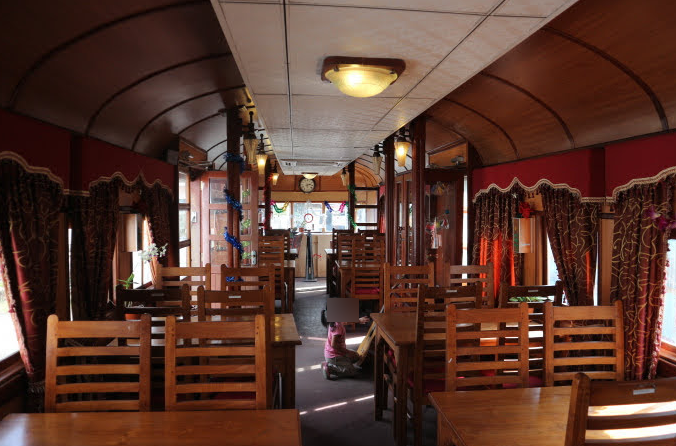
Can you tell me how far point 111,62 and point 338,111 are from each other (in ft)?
5.74

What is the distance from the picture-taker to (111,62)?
2.78 meters

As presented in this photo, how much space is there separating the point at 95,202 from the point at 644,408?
3506 millimetres

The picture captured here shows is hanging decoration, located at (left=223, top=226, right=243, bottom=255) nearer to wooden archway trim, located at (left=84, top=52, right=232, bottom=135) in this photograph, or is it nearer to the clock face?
wooden archway trim, located at (left=84, top=52, right=232, bottom=135)

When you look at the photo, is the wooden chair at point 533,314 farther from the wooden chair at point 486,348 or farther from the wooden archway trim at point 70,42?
the wooden archway trim at point 70,42

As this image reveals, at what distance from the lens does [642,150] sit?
9.59 feet

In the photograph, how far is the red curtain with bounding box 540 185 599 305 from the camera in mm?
3510

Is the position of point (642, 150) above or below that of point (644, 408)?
above

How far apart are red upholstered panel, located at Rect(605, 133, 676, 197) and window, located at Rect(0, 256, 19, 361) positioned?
399cm

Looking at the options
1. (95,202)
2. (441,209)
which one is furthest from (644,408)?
(441,209)

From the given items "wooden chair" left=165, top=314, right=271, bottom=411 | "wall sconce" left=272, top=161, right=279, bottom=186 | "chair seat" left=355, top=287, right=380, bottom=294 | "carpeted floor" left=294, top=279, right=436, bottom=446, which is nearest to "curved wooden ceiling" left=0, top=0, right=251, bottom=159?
"wooden chair" left=165, top=314, right=271, bottom=411

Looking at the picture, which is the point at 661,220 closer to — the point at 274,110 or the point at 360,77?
the point at 360,77

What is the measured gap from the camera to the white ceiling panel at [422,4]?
174 cm

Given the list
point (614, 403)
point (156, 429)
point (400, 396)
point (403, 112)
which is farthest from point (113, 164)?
point (614, 403)

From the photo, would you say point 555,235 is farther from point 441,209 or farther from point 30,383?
point 30,383
